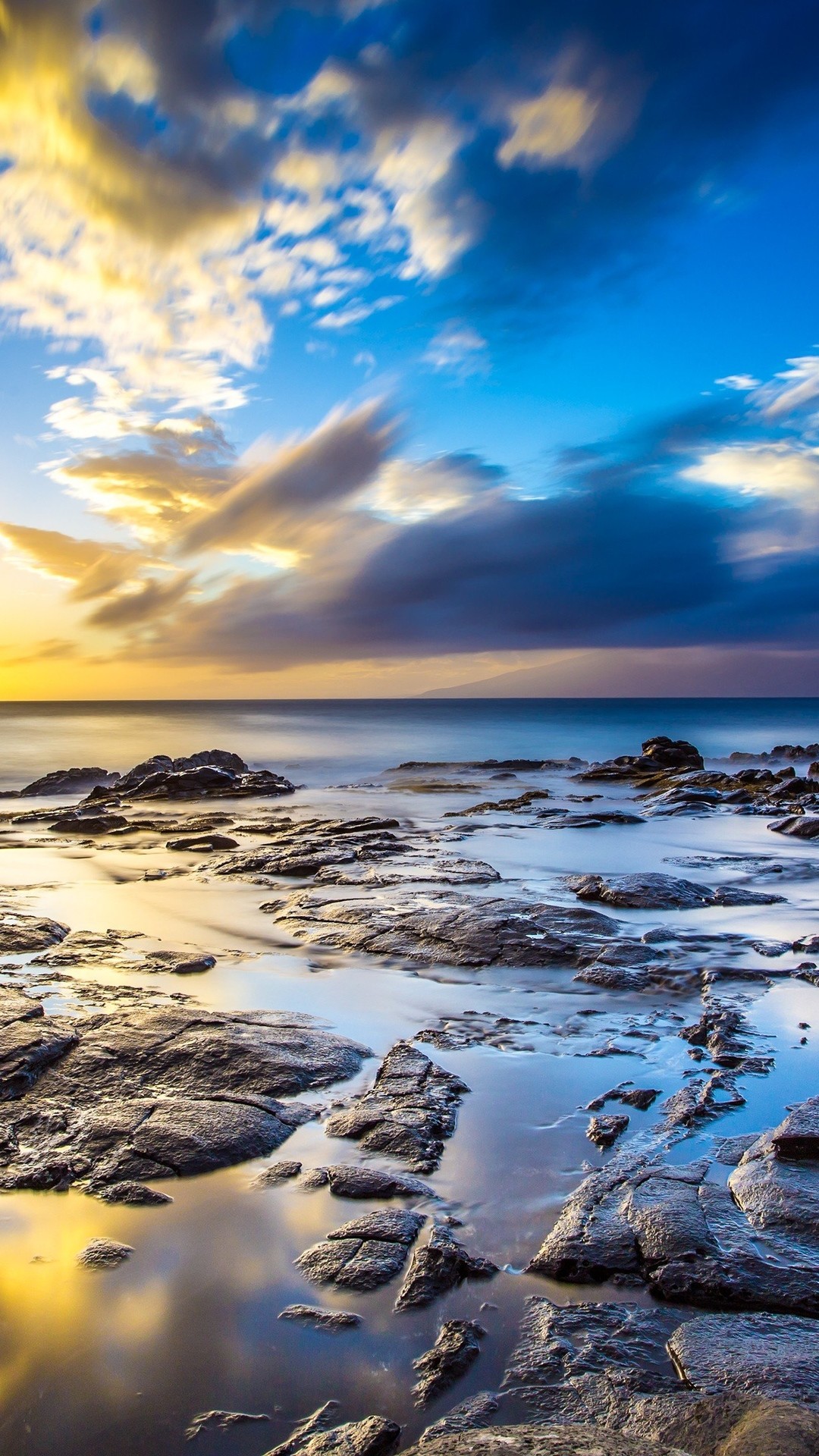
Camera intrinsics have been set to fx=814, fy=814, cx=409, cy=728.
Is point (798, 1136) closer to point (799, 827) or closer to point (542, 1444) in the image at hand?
point (542, 1444)

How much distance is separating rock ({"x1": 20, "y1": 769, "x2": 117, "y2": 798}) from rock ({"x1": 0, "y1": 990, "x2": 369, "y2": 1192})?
72.8ft

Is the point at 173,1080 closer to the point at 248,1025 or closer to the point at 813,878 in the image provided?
the point at 248,1025

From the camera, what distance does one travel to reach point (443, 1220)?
12.0 ft

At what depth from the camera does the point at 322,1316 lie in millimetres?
3070

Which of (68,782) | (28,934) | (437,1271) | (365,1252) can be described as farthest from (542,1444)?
(68,782)

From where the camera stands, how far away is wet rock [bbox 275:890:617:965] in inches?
302

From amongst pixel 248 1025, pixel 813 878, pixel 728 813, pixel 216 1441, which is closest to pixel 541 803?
pixel 728 813

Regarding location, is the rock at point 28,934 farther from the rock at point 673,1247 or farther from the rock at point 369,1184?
the rock at point 673,1247

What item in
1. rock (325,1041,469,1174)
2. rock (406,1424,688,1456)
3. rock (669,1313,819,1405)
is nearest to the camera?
rock (406,1424,688,1456)

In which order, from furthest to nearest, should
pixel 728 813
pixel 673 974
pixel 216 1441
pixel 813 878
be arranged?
1. pixel 728 813
2. pixel 813 878
3. pixel 673 974
4. pixel 216 1441

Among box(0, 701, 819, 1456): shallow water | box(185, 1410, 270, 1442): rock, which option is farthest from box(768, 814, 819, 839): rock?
box(185, 1410, 270, 1442): rock

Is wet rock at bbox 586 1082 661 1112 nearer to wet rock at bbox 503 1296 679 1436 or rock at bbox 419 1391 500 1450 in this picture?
wet rock at bbox 503 1296 679 1436

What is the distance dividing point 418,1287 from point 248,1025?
275 cm

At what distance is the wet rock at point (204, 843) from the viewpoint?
47.8ft
